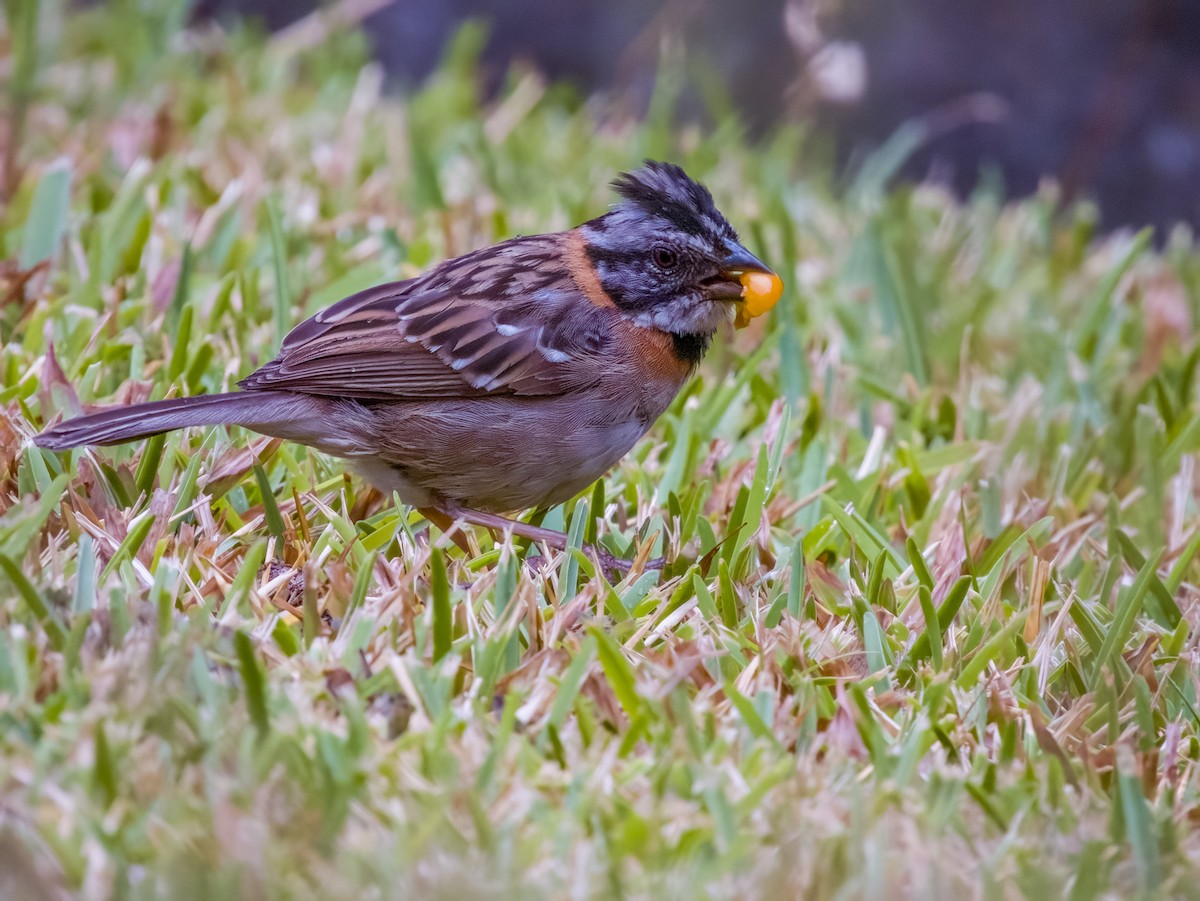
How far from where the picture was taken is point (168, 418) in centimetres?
344

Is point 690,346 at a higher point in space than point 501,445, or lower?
higher

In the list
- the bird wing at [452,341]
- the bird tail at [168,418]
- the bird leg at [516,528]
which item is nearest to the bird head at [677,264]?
the bird wing at [452,341]

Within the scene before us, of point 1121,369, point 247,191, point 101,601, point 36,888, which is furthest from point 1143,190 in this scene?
point 36,888

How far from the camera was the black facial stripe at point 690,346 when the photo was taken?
4.14 m

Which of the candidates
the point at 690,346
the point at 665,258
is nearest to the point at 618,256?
the point at 665,258

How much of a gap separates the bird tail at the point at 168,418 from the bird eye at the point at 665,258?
1131 mm

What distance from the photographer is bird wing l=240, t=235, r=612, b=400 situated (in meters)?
3.92

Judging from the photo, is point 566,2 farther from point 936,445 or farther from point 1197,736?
point 1197,736

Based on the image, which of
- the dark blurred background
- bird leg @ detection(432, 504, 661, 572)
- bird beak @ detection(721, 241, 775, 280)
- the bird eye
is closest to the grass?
bird leg @ detection(432, 504, 661, 572)

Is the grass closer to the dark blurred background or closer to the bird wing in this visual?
the bird wing

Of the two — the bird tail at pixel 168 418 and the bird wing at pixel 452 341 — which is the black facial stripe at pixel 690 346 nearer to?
the bird wing at pixel 452 341

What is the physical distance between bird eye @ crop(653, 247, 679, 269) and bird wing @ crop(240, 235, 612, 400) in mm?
233

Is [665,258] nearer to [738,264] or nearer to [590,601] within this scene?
[738,264]

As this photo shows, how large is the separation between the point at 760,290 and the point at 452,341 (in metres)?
0.88
